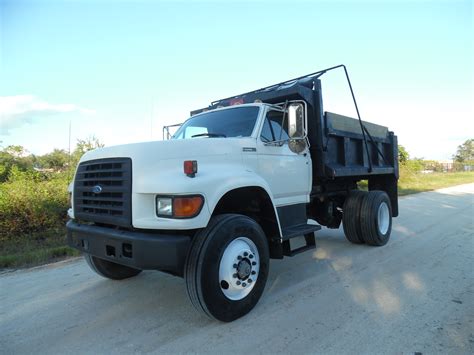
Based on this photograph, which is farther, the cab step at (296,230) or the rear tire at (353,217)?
the rear tire at (353,217)

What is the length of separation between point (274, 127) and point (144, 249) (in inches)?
93.1

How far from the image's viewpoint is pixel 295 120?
13.0 feet

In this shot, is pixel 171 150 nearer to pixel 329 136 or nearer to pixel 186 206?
pixel 186 206

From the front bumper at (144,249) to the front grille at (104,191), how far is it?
0.47 ft

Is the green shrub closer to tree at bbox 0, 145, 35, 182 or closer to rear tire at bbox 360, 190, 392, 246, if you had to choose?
tree at bbox 0, 145, 35, 182

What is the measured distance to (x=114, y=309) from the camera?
3.49 meters

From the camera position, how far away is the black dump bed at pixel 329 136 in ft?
16.3

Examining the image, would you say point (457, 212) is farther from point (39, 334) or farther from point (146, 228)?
point (39, 334)

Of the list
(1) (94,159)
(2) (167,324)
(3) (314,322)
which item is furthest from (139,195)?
(3) (314,322)

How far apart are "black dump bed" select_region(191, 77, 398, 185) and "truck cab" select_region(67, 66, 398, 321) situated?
0.07ft

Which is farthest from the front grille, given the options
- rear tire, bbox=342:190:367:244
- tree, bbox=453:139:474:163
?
tree, bbox=453:139:474:163

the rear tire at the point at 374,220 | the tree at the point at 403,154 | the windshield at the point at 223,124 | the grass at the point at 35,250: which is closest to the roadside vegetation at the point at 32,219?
the grass at the point at 35,250

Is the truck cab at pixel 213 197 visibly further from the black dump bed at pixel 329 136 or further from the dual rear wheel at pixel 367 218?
the dual rear wheel at pixel 367 218

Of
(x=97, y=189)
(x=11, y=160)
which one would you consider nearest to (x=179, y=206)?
(x=97, y=189)
